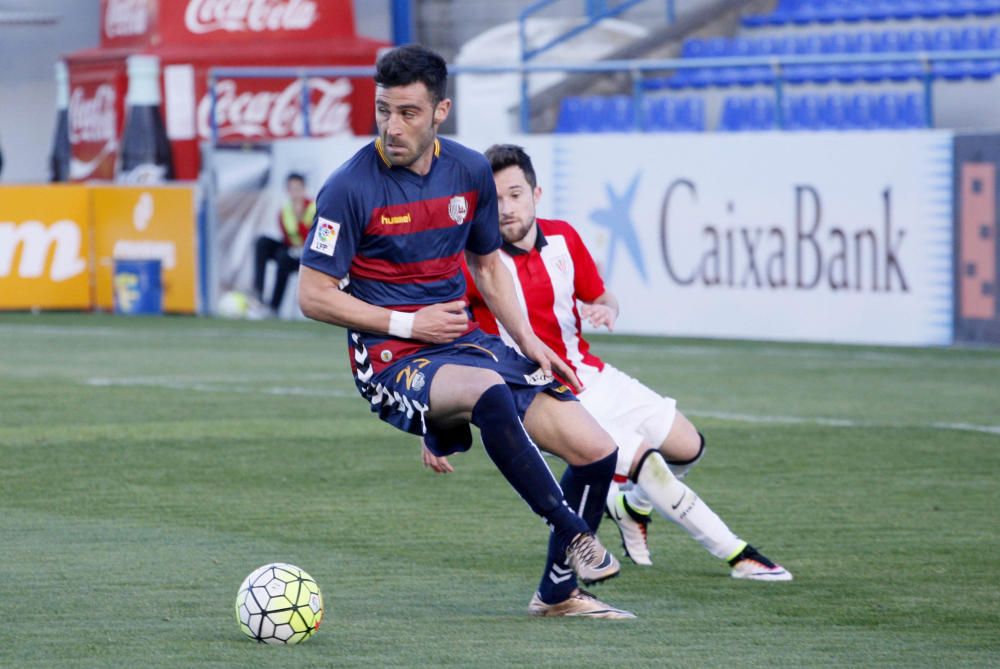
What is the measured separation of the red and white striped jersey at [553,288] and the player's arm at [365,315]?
0.81 metres

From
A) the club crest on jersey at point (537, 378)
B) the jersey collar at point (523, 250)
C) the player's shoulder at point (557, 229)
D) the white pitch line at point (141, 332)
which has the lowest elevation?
the white pitch line at point (141, 332)

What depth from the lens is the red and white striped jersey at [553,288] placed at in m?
6.53

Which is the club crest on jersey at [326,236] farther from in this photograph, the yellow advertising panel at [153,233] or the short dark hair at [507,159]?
the yellow advertising panel at [153,233]

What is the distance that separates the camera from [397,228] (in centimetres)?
562

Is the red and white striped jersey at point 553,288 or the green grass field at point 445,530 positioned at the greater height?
the red and white striped jersey at point 553,288

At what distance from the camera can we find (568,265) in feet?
21.8

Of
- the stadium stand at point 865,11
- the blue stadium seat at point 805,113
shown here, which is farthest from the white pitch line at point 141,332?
the stadium stand at point 865,11

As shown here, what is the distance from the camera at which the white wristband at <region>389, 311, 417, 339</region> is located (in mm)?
5574

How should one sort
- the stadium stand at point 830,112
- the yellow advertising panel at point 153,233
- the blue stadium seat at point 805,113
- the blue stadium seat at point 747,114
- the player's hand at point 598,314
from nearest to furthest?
1. the player's hand at point 598,314
2. the stadium stand at point 830,112
3. the blue stadium seat at point 805,113
4. the blue stadium seat at point 747,114
5. the yellow advertising panel at point 153,233

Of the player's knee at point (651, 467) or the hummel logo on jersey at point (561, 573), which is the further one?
the player's knee at point (651, 467)

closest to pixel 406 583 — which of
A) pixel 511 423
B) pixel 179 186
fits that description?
pixel 511 423

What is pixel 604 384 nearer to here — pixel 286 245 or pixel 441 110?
pixel 441 110

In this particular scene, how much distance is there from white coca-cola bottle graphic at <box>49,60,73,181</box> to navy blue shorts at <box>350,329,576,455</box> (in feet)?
73.2

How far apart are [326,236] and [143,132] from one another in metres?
19.3
